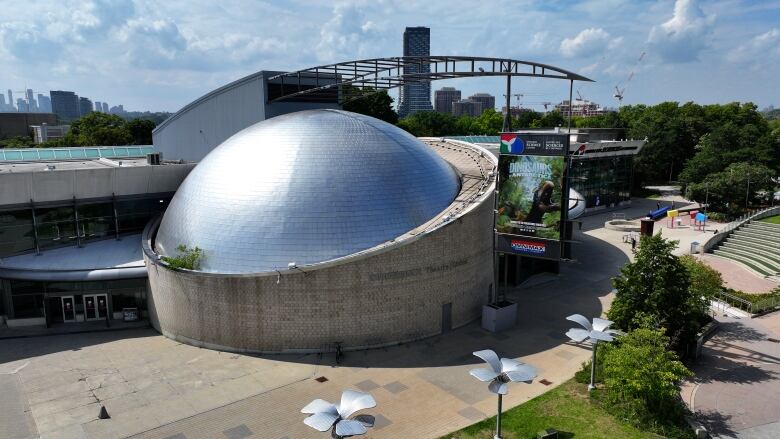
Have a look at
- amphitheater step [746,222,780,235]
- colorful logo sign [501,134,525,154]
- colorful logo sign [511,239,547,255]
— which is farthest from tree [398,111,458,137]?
colorful logo sign [511,239,547,255]

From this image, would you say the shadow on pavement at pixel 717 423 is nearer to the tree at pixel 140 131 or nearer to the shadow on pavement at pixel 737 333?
the shadow on pavement at pixel 737 333

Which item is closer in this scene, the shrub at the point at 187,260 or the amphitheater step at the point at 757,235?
the shrub at the point at 187,260

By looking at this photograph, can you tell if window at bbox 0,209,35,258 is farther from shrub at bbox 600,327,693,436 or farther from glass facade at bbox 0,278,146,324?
shrub at bbox 600,327,693,436

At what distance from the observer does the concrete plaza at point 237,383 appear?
68.9ft

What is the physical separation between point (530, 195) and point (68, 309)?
28397 millimetres

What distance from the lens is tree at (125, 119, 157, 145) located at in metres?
107

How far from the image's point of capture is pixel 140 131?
108625mm

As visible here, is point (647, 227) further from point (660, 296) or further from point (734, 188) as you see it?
point (660, 296)

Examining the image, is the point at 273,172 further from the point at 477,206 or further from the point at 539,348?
→ the point at 539,348

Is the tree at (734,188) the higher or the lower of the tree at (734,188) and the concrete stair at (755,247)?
the higher

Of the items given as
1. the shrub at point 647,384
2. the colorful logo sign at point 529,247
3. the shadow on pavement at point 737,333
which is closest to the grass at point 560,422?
the shrub at point 647,384

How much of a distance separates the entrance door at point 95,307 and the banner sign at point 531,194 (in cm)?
2417

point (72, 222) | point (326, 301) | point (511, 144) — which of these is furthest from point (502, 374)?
point (72, 222)

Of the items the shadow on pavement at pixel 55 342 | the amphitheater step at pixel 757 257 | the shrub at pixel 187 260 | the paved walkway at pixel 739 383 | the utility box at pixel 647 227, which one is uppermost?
the shrub at pixel 187 260
